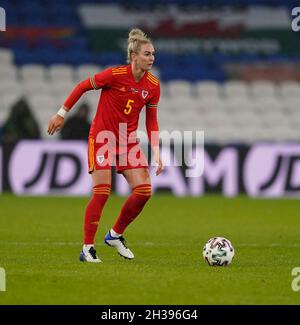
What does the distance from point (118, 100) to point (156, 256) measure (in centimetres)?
168

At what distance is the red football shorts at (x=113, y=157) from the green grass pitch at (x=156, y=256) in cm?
92

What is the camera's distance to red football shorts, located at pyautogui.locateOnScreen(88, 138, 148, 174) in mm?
10438

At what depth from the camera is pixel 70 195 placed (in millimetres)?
20000

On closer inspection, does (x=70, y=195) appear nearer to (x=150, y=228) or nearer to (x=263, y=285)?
(x=150, y=228)

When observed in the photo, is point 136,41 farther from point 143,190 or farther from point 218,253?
point 218,253

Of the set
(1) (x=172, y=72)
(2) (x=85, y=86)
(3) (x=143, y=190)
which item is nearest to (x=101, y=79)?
(2) (x=85, y=86)

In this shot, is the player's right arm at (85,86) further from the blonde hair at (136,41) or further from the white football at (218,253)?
the white football at (218,253)

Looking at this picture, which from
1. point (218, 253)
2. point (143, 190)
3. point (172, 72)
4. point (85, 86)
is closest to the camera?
point (218, 253)

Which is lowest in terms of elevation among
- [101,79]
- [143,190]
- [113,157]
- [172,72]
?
[143,190]

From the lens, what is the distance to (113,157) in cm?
1060

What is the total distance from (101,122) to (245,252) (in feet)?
7.33

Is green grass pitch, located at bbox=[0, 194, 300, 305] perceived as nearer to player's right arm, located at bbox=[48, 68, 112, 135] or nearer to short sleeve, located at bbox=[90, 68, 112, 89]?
player's right arm, located at bbox=[48, 68, 112, 135]

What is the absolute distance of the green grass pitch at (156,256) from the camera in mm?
8320
